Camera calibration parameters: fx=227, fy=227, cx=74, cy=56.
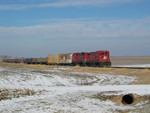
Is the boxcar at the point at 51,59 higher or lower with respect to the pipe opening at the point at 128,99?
higher

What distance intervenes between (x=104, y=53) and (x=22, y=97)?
32.9 m

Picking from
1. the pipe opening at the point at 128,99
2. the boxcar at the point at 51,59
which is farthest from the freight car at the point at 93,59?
the pipe opening at the point at 128,99

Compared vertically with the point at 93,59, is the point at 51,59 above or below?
above

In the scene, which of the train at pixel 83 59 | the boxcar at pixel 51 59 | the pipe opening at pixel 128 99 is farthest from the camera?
the boxcar at pixel 51 59

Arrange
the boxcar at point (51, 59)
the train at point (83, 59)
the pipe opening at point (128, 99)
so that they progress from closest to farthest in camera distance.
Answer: the pipe opening at point (128, 99)
the train at point (83, 59)
the boxcar at point (51, 59)

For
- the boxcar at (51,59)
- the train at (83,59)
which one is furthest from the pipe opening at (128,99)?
the boxcar at (51,59)

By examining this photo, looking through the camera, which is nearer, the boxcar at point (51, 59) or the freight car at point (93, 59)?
the freight car at point (93, 59)

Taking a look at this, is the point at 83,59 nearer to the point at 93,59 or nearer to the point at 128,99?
the point at 93,59

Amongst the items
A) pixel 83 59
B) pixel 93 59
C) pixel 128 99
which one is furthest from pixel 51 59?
pixel 128 99

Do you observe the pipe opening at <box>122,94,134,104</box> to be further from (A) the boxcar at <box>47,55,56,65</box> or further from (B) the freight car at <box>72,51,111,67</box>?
(A) the boxcar at <box>47,55,56,65</box>

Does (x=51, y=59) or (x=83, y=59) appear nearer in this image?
(x=83, y=59)

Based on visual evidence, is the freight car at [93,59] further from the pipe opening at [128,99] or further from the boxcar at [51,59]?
the pipe opening at [128,99]

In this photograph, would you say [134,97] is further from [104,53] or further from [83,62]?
[83,62]

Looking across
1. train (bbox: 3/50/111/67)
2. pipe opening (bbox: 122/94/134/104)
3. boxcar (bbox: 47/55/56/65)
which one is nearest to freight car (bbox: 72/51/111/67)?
train (bbox: 3/50/111/67)
